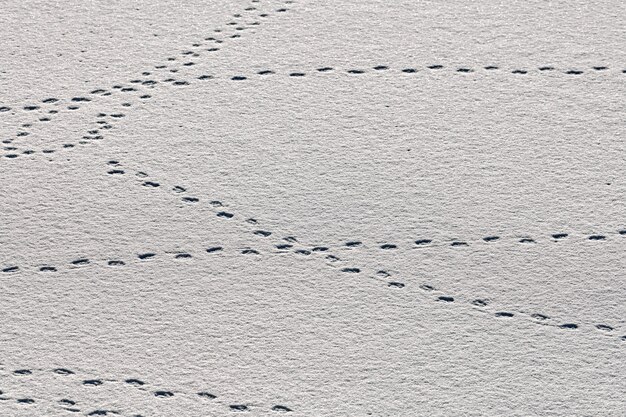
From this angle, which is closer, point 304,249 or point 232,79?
point 304,249

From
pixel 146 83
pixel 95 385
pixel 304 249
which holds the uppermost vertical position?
pixel 146 83

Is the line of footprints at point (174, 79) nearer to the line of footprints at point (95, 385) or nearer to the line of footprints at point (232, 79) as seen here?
the line of footprints at point (232, 79)

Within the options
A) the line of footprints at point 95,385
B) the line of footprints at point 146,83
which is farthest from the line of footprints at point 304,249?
the line of footprints at point 146,83

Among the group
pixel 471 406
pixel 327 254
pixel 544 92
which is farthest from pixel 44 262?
pixel 544 92

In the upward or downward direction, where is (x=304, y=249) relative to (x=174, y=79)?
downward

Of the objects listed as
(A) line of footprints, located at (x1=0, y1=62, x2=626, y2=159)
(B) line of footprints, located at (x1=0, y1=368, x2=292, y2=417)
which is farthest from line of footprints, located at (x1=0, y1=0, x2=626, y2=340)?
(B) line of footprints, located at (x1=0, y1=368, x2=292, y2=417)

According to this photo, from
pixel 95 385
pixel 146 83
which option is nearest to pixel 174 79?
pixel 146 83

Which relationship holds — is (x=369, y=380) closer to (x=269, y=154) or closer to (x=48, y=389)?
(x=48, y=389)

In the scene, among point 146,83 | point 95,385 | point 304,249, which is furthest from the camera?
point 146,83

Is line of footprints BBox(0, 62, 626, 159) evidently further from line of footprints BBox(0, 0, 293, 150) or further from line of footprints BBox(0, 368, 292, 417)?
line of footprints BBox(0, 368, 292, 417)

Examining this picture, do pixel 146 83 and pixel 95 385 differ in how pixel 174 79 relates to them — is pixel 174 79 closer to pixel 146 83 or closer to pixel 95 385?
pixel 146 83

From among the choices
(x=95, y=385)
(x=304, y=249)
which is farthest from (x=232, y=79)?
(x=95, y=385)

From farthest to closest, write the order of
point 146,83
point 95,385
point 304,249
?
point 146,83 < point 304,249 < point 95,385
